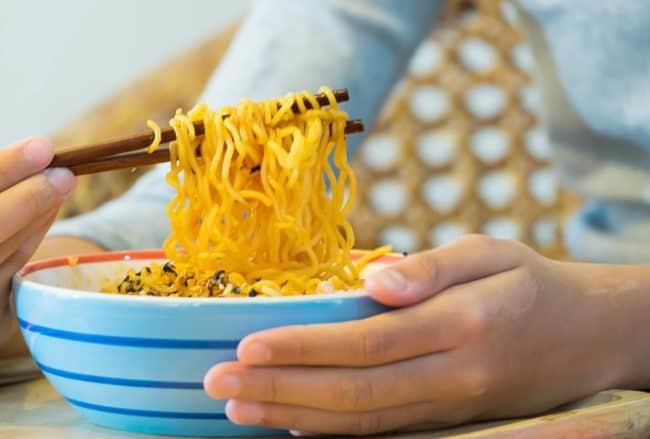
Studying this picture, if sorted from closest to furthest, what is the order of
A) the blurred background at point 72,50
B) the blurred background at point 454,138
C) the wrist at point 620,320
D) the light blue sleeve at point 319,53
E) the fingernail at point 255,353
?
1. the fingernail at point 255,353
2. the wrist at point 620,320
3. the light blue sleeve at point 319,53
4. the blurred background at point 454,138
5. the blurred background at point 72,50

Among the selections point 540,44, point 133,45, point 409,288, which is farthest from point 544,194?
point 409,288

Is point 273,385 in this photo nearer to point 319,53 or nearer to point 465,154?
point 319,53

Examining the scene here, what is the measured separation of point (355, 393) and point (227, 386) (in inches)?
3.1

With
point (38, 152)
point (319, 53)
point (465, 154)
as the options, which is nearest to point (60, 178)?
point (38, 152)

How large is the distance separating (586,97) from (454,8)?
3.19 ft

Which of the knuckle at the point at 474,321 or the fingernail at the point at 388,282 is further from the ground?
the fingernail at the point at 388,282

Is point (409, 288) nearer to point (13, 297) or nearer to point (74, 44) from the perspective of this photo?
point (13, 297)

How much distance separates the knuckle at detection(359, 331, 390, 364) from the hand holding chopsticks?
9.8 inches

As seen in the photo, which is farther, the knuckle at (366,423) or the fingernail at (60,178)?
the fingernail at (60,178)

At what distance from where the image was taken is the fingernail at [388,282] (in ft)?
2.04

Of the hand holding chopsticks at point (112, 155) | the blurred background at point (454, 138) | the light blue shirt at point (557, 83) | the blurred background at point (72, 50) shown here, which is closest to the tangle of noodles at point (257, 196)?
the hand holding chopsticks at point (112, 155)

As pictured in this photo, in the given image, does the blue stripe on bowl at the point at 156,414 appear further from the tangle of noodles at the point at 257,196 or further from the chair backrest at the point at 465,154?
the chair backrest at the point at 465,154

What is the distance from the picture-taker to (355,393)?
0.61 m

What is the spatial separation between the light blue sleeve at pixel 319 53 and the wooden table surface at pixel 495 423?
1.45 feet
